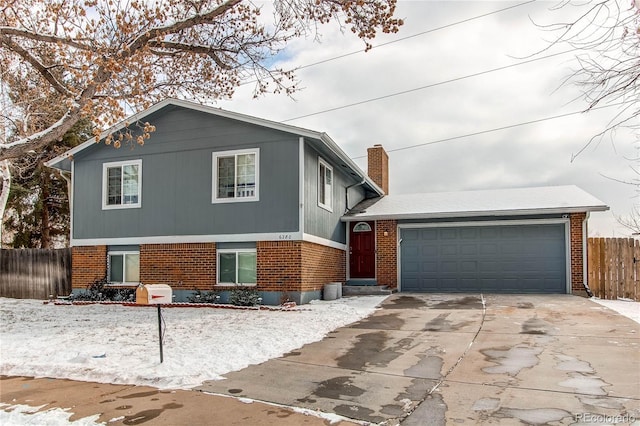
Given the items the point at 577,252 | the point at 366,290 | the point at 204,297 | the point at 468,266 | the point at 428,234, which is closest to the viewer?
the point at 204,297

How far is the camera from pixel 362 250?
1784 cm

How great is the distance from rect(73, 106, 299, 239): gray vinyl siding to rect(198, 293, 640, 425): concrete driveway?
4967mm

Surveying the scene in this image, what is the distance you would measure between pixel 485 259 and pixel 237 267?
8.16 meters

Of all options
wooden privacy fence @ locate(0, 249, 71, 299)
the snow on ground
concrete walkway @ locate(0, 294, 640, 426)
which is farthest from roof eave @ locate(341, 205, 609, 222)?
wooden privacy fence @ locate(0, 249, 71, 299)

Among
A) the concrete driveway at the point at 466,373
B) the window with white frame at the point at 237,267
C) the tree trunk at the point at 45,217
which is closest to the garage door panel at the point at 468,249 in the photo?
the concrete driveway at the point at 466,373

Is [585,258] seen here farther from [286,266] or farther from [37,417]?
[37,417]

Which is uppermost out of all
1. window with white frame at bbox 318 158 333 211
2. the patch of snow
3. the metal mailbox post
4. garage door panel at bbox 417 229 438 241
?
window with white frame at bbox 318 158 333 211

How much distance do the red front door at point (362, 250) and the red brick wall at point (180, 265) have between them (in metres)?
5.54

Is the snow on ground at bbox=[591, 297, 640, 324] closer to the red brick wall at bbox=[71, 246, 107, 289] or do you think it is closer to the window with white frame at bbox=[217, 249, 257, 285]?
the window with white frame at bbox=[217, 249, 257, 285]

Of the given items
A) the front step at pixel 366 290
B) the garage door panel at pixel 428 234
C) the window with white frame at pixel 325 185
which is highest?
the window with white frame at pixel 325 185

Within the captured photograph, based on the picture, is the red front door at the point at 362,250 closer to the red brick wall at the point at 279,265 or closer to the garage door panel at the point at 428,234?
the garage door panel at the point at 428,234

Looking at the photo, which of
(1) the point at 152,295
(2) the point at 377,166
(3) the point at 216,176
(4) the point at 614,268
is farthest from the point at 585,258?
(1) the point at 152,295

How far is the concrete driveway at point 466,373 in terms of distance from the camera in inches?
196

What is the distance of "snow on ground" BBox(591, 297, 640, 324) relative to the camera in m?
10.7
